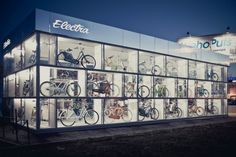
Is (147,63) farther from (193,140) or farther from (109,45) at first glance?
(193,140)

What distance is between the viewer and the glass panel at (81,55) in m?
14.9

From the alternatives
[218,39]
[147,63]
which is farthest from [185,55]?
[218,39]

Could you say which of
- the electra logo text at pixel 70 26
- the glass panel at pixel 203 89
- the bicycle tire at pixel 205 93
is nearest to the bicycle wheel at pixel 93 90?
the electra logo text at pixel 70 26

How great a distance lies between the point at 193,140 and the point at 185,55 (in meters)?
10.8

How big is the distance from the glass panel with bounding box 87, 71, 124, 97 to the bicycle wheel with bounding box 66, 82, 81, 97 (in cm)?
148

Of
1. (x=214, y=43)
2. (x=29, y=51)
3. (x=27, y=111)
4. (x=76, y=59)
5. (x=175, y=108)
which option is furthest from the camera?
(x=214, y=43)

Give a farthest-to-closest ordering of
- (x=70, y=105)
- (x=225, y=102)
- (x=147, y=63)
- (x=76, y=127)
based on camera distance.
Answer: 1. (x=225, y=102)
2. (x=147, y=63)
3. (x=70, y=105)
4. (x=76, y=127)

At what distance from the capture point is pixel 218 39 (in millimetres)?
36281

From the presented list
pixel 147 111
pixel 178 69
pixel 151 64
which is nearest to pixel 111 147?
pixel 147 111

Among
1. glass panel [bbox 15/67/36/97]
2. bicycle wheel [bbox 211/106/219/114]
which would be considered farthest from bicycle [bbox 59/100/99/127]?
bicycle wheel [bbox 211/106/219/114]

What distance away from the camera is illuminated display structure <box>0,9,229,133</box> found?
536 inches

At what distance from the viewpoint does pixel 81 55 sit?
1566 cm

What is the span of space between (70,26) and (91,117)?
17.2ft

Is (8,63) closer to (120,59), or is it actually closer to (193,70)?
(120,59)
